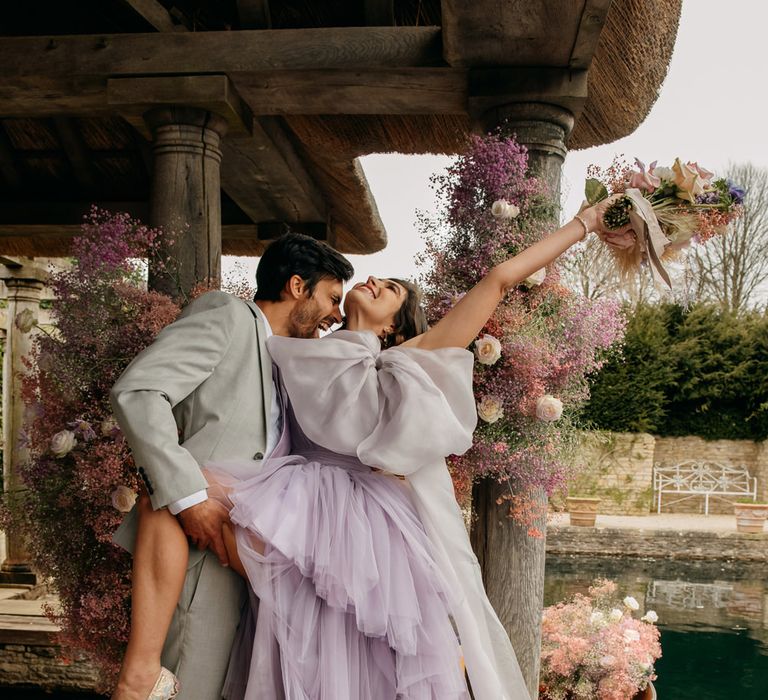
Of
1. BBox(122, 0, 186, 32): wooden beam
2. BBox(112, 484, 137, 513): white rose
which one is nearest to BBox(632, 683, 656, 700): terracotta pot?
BBox(112, 484, 137, 513): white rose

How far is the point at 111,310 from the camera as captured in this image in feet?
10.9

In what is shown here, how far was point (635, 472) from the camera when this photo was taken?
17.1 meters

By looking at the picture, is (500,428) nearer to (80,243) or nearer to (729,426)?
(80,243)

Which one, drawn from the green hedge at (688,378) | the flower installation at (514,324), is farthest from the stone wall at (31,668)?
the green hedge at (688,378)

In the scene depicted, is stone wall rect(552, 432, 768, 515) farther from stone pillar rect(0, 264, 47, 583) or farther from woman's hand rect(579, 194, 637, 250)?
woman's hand rect(579, 194, 637, 250)

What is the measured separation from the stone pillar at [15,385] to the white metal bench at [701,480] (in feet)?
43.0

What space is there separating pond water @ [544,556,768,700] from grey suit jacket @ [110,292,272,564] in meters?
7.28

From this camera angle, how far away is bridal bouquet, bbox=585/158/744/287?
2383 millimetres

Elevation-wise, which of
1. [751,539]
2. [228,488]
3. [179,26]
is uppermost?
[179,26]

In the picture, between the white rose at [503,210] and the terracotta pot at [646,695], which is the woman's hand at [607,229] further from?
the terracotta pot at [646,695]

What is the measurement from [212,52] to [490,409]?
205 centimetres

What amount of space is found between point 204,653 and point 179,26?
334 centimetres

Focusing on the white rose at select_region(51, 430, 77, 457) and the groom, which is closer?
the groom

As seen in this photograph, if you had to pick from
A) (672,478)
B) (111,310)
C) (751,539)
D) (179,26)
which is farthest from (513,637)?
(672,478)
